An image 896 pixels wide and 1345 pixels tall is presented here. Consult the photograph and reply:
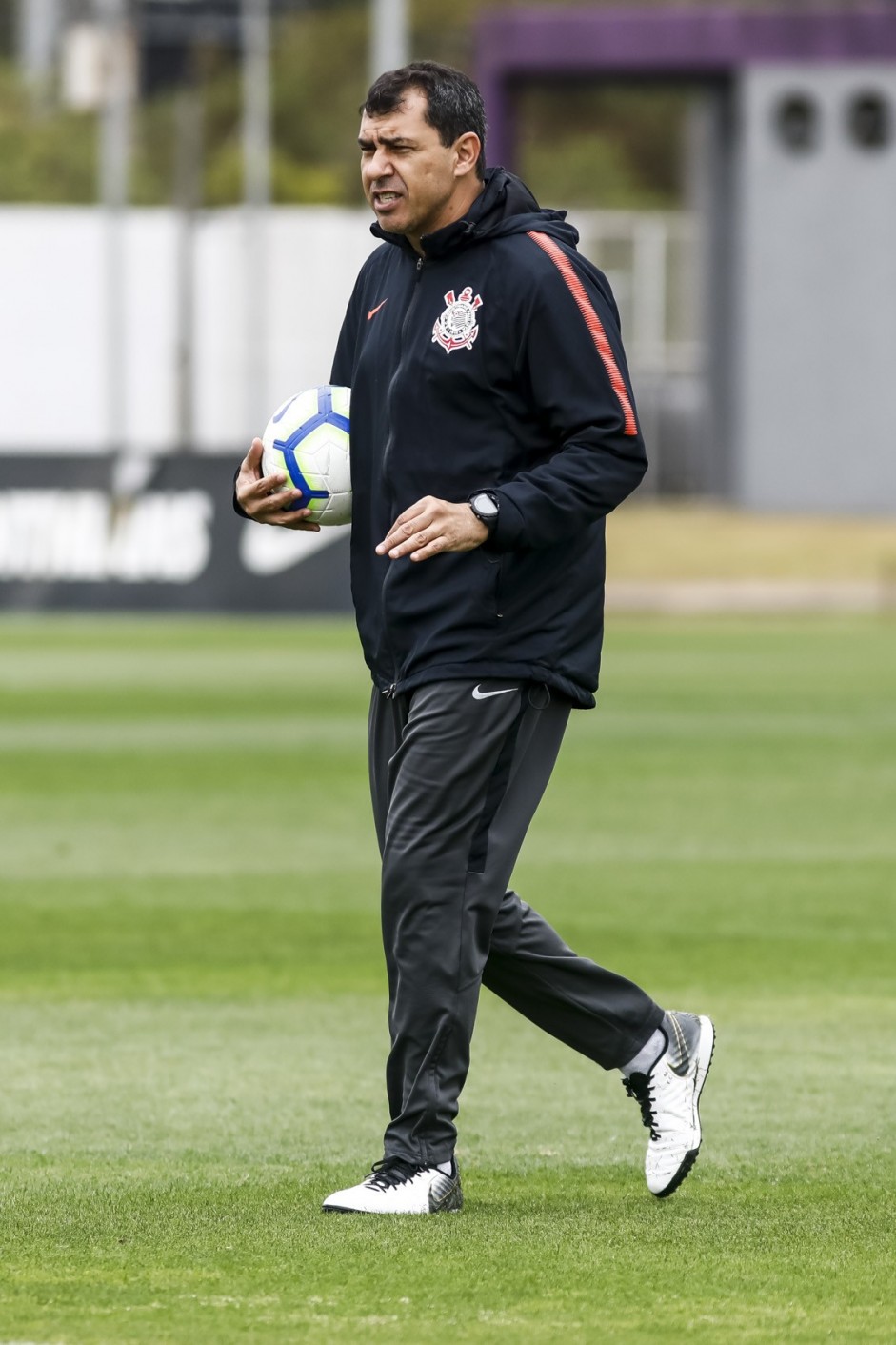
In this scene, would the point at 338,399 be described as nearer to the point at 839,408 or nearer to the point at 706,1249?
the point at 706,1249

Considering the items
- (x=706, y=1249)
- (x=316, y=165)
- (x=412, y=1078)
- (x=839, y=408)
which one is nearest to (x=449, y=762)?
(x=412, y=1078)

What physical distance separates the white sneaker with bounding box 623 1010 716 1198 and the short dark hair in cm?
188

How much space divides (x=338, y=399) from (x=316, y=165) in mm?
65671

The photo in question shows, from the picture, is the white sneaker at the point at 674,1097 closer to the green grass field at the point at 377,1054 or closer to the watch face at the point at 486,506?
the green grass field at the point at 377,1054

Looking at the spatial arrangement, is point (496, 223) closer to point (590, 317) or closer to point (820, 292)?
point (590, 317)

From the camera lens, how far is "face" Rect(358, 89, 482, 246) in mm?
5078

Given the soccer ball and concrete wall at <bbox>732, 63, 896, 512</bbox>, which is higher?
the soccer ball

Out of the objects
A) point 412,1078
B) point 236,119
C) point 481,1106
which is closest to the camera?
point 412,1078

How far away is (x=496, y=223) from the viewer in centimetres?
513

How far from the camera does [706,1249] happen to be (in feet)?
15.8

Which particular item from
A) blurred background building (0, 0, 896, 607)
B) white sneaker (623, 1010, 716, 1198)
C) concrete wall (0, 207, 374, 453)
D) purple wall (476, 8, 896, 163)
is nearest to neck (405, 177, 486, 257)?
white sneaker (623, 1010, 716, 1198)

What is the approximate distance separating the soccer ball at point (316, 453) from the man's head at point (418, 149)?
483 mm

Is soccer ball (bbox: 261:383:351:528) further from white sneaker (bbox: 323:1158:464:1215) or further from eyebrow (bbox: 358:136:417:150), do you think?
white sneaker (bbox: 323:1158:464:1215)

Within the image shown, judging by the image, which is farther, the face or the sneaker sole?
the sneaker sole
